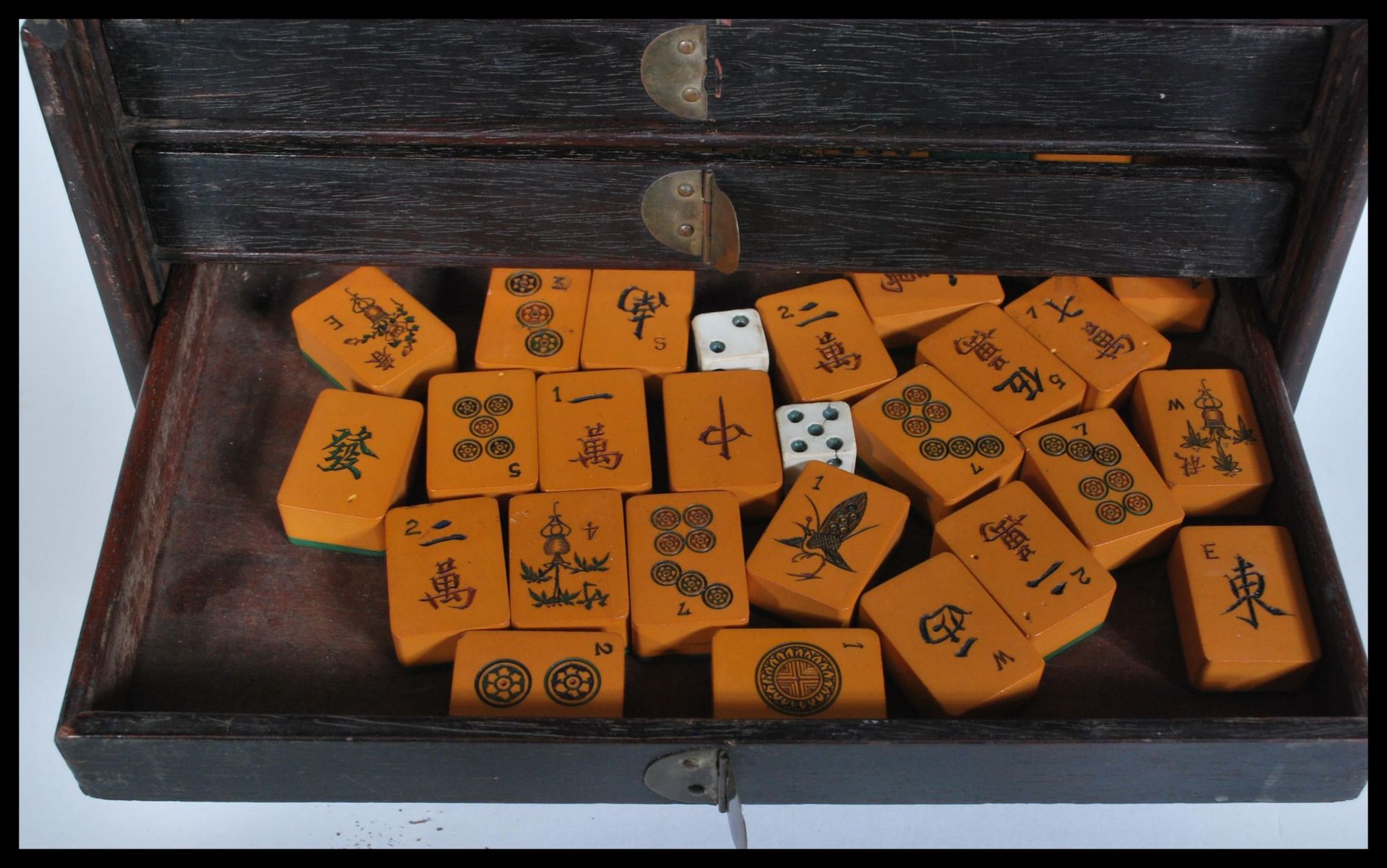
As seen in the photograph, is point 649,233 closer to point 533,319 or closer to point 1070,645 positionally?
point 533,319

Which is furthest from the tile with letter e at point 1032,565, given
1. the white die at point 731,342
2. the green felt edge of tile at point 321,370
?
the green felt edge of tile at point 321,370

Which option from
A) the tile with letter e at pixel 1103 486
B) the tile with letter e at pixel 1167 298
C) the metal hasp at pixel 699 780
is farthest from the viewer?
the tile with letter e at pixel 1167 298

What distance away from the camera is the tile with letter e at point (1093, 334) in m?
1.87

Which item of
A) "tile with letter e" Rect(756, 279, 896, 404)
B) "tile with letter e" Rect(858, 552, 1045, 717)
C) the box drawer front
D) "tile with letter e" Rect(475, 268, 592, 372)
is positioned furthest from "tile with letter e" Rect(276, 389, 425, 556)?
"tile with letter e" Rect(858, 552, 1045, 717)

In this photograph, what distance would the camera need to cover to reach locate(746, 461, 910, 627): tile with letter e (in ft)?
5.45

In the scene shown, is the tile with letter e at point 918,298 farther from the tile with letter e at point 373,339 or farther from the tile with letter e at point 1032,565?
the tile with letter e at point 373,339

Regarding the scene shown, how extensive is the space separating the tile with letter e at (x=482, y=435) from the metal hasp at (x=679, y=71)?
0.42 m

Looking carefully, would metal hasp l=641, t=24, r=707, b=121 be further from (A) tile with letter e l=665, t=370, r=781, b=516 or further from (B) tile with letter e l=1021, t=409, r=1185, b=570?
(B) tile with letter e l=1021, t=409, r=1185, b=570

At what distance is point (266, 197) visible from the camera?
173cm

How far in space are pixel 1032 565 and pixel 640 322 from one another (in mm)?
594

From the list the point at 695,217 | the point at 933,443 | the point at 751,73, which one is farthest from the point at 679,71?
the point at 933,443

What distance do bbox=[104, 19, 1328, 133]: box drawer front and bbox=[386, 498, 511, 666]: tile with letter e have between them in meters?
0.44

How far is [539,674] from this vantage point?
1587 mm

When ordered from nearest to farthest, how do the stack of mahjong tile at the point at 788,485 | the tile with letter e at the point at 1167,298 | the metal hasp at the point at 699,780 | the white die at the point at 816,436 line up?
the metal hasp at the point at 699,780 → the stack of mahjong tile at the point at 788,485 → the white die at the point at 816,436 → the tile with letter e at the point at 1167,298
